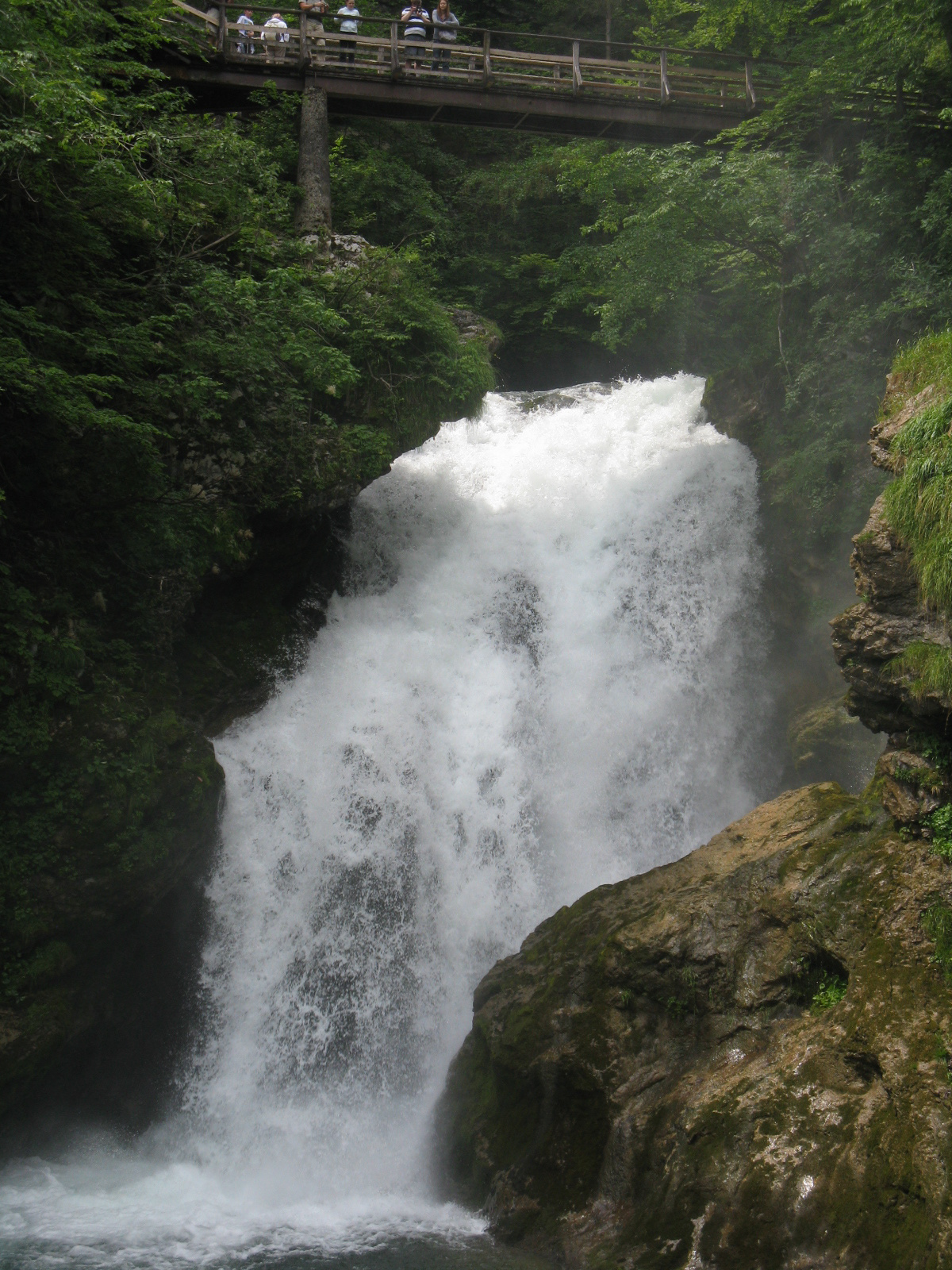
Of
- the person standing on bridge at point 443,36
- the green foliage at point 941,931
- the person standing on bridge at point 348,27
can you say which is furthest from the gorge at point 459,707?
the person standing on bridge at point 443,36

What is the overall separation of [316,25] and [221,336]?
884 cm

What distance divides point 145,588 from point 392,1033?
6.01 metres

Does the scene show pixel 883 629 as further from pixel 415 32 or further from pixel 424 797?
pixel 415 32

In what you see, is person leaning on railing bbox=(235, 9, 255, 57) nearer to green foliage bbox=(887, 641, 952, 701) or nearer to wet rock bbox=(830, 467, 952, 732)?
wet rock bbox=(830, 467, 952, 732)

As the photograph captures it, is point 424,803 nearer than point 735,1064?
No

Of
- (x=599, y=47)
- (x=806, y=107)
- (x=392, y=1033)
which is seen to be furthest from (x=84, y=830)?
(x=599, y=47)

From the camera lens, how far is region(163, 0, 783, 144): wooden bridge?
15484mm

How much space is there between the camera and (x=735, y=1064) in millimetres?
6973

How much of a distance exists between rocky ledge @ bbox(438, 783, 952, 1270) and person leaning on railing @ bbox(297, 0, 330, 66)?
1498 centimetres

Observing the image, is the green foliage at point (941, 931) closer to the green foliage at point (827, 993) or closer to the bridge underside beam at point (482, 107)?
the green foliage at point (827, 993)

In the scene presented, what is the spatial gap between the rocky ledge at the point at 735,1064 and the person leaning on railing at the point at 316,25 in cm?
1498

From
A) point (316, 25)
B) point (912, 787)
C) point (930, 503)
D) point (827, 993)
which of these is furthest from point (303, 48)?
point (827, 993)

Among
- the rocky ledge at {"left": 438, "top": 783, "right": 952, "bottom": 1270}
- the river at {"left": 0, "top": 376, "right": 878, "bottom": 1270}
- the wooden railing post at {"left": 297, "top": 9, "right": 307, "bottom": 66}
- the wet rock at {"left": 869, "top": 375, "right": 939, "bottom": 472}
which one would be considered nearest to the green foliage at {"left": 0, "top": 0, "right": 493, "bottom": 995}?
the river at {"left": 0, "top": 376, "right": 878, "bottom": 1270}

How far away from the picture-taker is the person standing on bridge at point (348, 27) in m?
15.8
